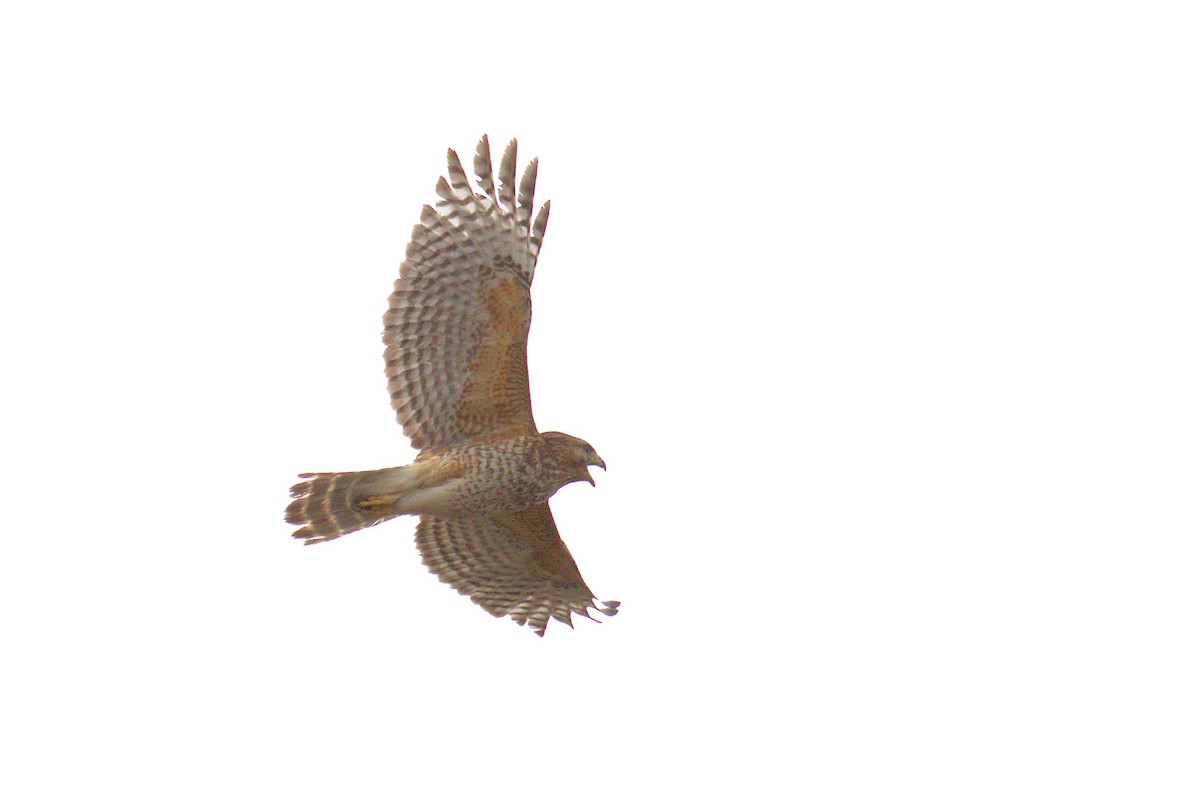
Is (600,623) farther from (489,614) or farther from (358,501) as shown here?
(358,501)

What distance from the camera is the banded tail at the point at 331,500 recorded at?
445 inches

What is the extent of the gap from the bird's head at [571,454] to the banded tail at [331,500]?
99cm

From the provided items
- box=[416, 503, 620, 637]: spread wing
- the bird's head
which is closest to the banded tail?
box=[416, 503, 620, 637]: spread wing

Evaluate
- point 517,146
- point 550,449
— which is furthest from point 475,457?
point 517,146

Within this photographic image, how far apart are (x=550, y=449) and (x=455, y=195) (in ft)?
5.66

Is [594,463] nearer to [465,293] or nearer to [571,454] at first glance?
[571,454]

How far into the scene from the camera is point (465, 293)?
36.8 ft

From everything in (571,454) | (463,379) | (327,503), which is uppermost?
(463,379)

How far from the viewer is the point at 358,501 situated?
11375 millimetres

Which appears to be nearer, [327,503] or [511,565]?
[327,503]

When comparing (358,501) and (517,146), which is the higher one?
(517,146)

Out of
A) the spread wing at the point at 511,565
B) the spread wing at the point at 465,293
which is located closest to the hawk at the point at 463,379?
the spread wing at the point at 465,293

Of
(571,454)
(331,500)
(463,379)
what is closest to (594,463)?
(571,454)

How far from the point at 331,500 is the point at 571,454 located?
156cm
